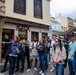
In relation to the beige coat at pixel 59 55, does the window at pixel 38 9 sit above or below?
above

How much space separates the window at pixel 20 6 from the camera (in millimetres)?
13683

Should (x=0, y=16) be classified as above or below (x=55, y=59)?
above

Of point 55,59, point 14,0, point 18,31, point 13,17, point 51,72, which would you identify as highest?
point 14,0

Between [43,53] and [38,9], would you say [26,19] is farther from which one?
[43,53]

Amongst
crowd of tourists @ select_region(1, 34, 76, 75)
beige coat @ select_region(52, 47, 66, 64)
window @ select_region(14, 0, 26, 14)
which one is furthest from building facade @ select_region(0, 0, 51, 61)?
beige coat @ select_region(52, 47, 66, 64)

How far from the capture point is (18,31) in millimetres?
13703

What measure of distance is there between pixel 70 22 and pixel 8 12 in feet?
96.7

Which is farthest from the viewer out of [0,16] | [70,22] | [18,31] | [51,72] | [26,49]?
[70,22]

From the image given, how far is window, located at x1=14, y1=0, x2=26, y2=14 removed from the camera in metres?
13.7

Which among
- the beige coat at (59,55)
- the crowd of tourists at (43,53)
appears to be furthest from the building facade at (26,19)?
the beige coat at (59,55)

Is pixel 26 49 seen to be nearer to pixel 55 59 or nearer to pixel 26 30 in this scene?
pixel 55 59

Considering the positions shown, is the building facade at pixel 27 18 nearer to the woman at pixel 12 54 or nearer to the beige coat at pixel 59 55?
the woman at pixel 12 54

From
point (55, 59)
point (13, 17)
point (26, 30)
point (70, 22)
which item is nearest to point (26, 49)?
point (55, 59)

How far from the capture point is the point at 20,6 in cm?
1420
